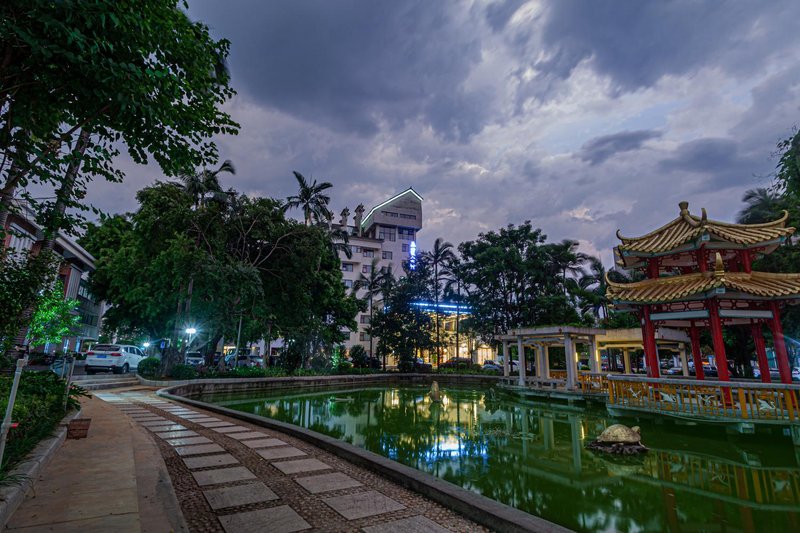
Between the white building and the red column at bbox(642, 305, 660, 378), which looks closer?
the red column at bbox(642, 305, 660, 378)

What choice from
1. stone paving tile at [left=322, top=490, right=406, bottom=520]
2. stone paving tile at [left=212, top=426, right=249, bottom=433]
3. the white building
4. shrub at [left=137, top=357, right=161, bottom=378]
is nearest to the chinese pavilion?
stone paving tile at [left=322, top=490, right=406, bottom=520]

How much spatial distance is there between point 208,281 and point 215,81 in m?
17.3

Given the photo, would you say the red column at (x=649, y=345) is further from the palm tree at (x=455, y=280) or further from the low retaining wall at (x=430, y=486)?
the palm tree at (x=455, y=280)

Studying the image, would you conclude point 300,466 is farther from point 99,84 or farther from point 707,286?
point 707,286

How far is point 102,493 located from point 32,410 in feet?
9.43

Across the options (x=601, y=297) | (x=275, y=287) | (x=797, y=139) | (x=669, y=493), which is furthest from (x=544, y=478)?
(x=601, y=297)

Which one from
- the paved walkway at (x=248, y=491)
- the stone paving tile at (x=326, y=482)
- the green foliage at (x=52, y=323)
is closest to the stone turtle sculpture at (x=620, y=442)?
the paved walkway at (x=248, y=491)

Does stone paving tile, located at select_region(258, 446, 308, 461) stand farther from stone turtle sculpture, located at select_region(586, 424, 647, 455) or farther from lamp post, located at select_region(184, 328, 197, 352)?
lamp post, located at select_region(184, 328, 197, 352)

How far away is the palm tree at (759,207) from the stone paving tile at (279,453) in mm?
24164

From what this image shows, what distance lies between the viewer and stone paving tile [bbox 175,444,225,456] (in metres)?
6.58

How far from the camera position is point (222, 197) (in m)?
24.5

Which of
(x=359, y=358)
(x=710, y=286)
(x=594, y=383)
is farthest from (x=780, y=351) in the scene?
(x=359, y=358)

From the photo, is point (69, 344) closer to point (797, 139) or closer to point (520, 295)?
point (520, 295)

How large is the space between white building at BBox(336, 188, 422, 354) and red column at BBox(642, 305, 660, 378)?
41965mm
